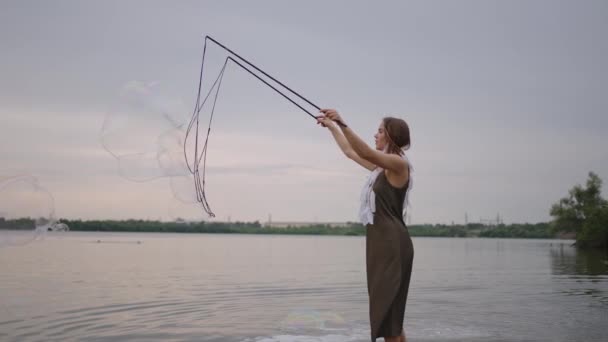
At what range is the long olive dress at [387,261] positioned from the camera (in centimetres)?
523

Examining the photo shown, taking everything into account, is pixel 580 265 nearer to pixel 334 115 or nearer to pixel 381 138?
pixel 381 138

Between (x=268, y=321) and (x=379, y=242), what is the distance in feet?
22.1

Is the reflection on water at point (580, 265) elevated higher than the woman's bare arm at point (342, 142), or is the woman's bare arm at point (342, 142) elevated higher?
the woman's bare arm at point (342, 142)

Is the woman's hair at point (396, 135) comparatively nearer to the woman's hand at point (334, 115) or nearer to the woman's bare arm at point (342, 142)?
the woman's bare arm at point (342, 142)

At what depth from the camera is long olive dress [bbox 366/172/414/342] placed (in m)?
5.23

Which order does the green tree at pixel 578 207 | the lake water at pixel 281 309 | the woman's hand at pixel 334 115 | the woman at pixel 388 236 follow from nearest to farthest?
the woman's hand at pixel 334 115 < the woman at pixel 388 236 < the lake water at pixel 281 309 < the green tree at pixel 578 207

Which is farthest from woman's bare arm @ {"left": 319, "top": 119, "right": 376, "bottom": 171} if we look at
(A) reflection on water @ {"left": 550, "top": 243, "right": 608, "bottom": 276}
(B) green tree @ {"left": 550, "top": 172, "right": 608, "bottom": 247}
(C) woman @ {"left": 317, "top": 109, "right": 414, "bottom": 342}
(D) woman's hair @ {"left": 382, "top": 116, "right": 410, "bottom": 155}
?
(B) green tree @ {"left": 550, "top": 172, "right": 608, "bottom": 247}

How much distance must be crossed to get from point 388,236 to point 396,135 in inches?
34.4

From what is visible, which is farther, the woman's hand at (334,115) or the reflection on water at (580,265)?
the reflection on water at (580,265)

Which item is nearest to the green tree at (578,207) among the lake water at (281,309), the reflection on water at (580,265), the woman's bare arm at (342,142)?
the reflection on water at (580,265)

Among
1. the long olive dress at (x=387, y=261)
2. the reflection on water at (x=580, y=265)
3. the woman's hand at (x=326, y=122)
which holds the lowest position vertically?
the reflection on water at (x=580, y=265)

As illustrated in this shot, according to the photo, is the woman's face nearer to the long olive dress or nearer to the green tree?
the long olive dress

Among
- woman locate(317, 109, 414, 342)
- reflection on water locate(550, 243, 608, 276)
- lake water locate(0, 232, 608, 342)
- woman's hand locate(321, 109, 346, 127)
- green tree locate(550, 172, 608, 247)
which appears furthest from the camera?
green tree locate(550, 172, 608, 247)

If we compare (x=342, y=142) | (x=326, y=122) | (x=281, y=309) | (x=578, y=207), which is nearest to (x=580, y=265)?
(x=281, y=309)
